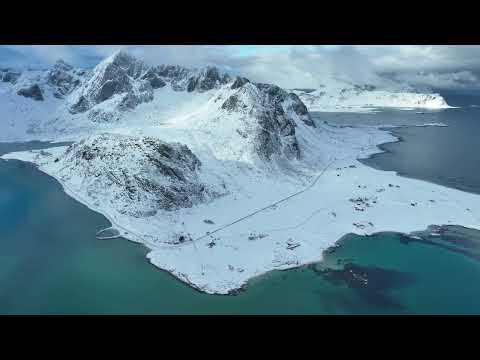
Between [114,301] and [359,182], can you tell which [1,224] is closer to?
[114,301]

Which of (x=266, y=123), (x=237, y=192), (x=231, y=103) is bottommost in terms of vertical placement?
(x=237, y=192)

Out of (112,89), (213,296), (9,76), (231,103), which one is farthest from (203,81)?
(213,296)

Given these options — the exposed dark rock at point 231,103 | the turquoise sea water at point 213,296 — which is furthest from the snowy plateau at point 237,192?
the turquoise sea water at point 213,296

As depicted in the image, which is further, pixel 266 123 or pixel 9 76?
pixel 9 76

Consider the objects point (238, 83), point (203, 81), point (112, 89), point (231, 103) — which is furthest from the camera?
point (203, 81)

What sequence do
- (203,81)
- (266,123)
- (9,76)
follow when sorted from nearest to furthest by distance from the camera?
1. (266,123)
2. (203,81)
3. (9,76)

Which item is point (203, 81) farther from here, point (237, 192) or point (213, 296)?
point (213, 296)

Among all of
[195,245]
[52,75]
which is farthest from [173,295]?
[52,75]

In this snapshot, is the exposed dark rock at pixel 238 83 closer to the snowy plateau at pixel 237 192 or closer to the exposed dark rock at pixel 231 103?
the snowy plateau at pixel 237 192
